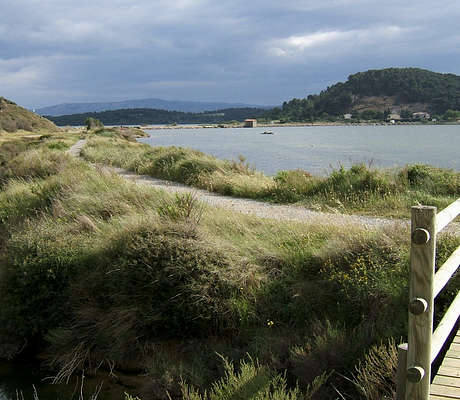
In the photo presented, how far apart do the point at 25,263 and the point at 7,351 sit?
1.38 metres

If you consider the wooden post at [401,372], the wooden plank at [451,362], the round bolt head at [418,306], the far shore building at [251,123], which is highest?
the round bolt head at [418,306]

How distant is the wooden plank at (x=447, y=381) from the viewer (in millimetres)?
4145

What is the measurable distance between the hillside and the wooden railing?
81.6 m

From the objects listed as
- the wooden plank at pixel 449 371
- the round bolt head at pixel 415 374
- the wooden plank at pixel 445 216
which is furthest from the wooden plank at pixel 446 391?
the wooden plank at pixel 445 216

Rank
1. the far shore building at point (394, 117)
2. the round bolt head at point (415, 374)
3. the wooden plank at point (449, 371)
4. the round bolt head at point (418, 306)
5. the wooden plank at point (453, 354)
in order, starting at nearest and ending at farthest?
the round bolt head at point (418, 306) < the round bolt head at point (415, 374) < the wooden plank at point (449, 371) < the wooden plank at point (453, 354) < the far shore building at point (394, 117)

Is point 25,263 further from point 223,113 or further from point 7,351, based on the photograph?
point 223,113

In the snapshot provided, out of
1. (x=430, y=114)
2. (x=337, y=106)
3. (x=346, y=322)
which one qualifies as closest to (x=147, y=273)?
(x=346, y=322)

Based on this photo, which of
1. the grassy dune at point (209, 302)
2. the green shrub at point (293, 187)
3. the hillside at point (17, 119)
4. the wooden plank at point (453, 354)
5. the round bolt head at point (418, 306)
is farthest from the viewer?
the hillside at point (17, 119)

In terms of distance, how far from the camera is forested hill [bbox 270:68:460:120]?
294ft

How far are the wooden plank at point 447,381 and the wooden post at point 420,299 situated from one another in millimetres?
829

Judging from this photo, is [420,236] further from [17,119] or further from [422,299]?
[17,119]

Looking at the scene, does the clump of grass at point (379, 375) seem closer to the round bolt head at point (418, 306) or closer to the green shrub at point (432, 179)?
the round bolt head at point (418, 306)

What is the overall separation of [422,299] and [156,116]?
14397cm

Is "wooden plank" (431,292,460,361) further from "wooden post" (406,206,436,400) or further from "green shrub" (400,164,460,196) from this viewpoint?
"green shrub" (400,164,460,196)
